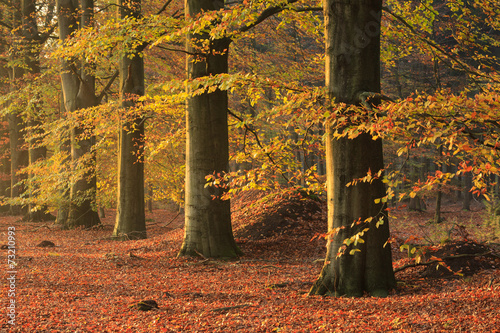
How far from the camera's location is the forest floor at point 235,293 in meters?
4.14

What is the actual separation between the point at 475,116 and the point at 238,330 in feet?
9.24

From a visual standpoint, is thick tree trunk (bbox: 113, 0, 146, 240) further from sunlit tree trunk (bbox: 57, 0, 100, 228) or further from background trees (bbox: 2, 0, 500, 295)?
sunlit tree trunk (bbox: 57, 0, 100, 228)

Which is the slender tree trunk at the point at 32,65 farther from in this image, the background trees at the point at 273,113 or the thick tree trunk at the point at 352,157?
the thick tree trunk at the point at 352,157

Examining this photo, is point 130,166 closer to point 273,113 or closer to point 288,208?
point 288,208

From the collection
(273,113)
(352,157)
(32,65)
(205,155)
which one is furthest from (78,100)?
(352,157)

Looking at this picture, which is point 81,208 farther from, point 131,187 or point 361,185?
point 361,185

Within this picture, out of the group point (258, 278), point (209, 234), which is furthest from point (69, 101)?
point (258, 278)

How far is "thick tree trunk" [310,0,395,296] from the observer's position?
A: 498cm

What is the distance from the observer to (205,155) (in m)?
7.92

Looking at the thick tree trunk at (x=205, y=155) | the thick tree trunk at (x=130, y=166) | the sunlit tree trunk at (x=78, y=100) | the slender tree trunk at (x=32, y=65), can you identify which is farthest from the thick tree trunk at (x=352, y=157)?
the slender tree trunk at (x=32, y=65)

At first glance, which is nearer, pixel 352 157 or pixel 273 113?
pixel 273 113

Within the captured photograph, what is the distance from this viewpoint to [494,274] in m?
5.55

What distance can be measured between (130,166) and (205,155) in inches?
176

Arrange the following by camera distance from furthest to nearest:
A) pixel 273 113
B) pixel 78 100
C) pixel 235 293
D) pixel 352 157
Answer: pixel 78 100 → pixel 235 293 → pixel 352 157 → pixel 273 113
